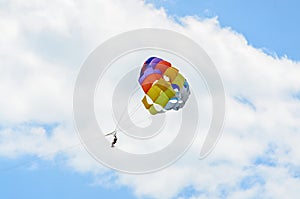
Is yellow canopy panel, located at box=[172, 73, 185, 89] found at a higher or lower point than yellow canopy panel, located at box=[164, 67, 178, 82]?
A: lower

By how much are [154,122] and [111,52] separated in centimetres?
797

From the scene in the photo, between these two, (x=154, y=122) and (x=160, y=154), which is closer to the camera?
(x=160, y=154)

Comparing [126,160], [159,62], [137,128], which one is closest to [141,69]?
[159,62]

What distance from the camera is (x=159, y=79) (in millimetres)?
41656

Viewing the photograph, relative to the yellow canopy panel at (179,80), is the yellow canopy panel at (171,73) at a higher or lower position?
higher

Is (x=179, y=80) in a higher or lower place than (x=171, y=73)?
lower

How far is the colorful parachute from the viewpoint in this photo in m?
41.4

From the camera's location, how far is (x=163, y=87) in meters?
41.3

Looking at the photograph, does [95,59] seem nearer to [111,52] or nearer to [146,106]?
[111,52]

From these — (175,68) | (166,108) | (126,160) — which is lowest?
(126,160)

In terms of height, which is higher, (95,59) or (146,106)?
(95,59)

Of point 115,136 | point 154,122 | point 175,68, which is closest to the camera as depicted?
point 115,136

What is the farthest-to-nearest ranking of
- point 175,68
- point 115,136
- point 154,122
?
point 154,122 → point 175,68 → point 115,136

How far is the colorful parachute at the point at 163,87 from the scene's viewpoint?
41.4 metres
